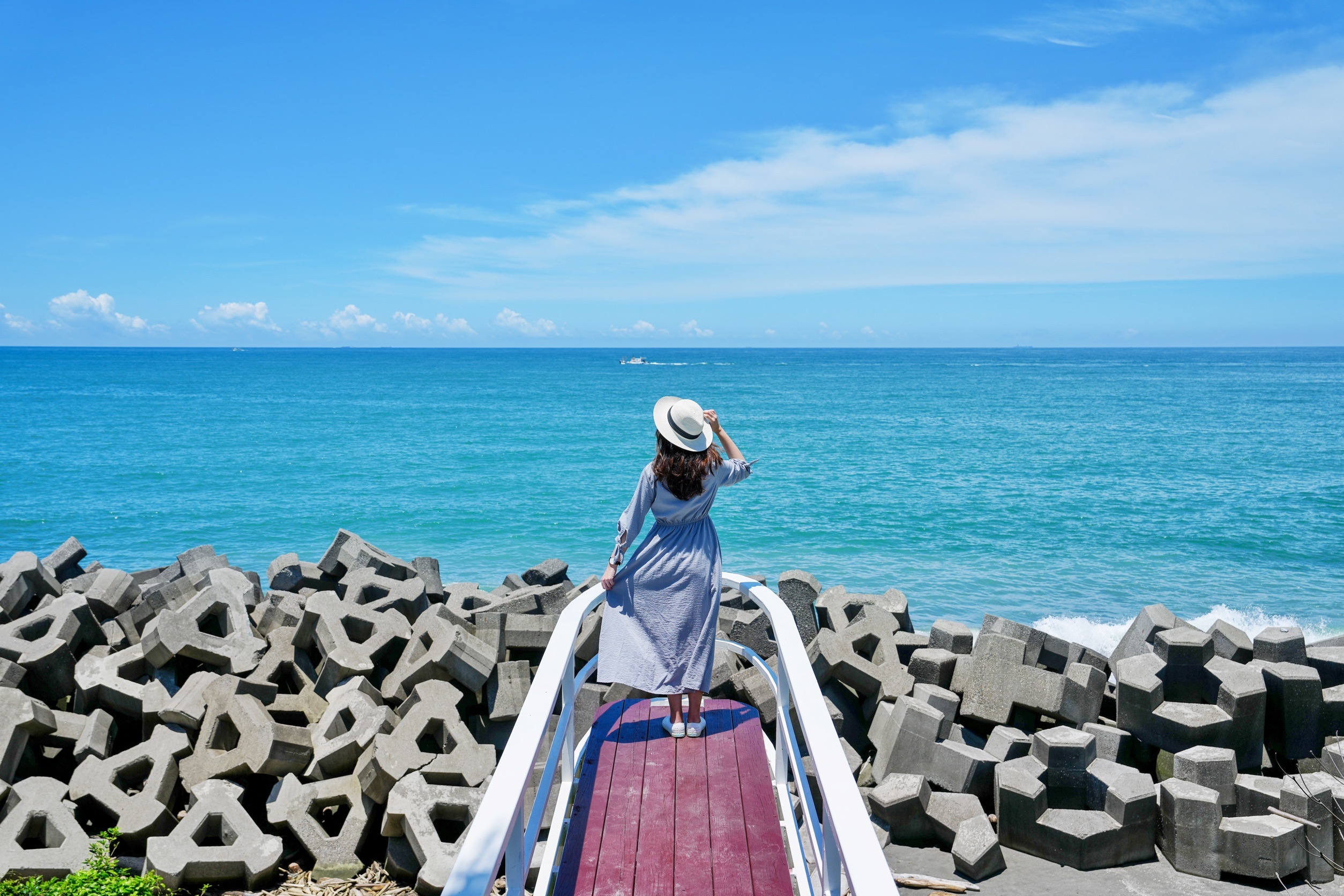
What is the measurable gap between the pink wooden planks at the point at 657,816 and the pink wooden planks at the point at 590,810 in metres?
0.18

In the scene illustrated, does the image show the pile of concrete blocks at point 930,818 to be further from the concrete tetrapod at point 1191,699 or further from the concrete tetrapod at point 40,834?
the concrete tetrapod at point 40,834

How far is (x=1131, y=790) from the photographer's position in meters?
5.60

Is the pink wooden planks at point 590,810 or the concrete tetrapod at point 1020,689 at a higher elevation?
the pink wooden planks at point 590,810

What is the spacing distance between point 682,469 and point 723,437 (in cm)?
57

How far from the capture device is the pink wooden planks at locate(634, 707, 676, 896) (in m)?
3.62

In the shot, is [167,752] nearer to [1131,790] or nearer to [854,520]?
[1131,790]

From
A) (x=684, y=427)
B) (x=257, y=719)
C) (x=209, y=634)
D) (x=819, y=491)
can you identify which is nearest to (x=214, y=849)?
(x=257, y=719)

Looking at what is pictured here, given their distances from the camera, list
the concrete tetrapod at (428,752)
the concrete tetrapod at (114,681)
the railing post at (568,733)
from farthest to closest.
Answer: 1. the concrete tetrapod at (114,681)
2. the concrete tetrapod at (428,752)
3. the railing post at (568,733)

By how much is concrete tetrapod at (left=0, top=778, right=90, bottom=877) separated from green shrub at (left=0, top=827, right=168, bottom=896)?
0.06 metres

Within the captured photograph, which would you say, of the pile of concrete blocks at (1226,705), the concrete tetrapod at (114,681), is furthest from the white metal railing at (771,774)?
the concrete tetrapod at (114,681)

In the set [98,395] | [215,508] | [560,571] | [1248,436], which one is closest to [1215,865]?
[560,571]

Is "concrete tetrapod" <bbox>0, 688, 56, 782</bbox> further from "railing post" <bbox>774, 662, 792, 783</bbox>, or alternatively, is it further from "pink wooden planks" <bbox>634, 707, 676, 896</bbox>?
"railing post" <bbox>774, 662, 792, 783</bbox>

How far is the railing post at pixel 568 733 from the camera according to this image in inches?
164

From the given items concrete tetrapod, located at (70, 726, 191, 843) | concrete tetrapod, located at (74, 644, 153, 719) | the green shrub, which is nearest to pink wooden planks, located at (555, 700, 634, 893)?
the green shrub
